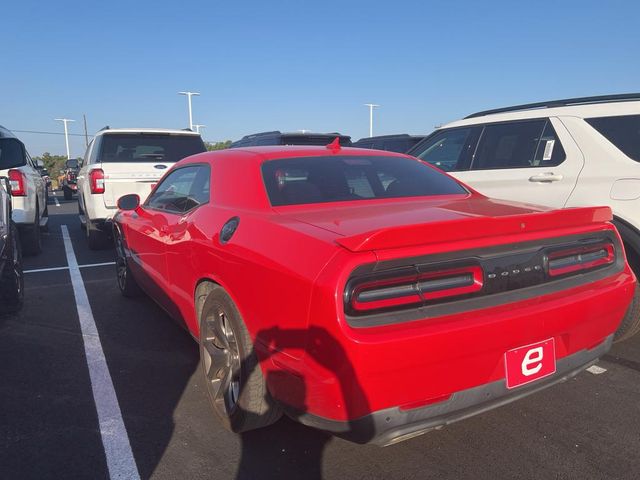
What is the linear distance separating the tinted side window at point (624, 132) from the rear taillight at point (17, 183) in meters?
7.01

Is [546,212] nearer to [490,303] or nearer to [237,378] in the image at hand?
[490,303]

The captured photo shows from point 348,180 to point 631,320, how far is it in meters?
2.30

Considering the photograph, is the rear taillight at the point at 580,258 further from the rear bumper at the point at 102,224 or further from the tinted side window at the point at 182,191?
the rear bumper at the point at 102,224

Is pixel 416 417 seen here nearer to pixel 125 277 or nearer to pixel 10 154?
pixel 125 277

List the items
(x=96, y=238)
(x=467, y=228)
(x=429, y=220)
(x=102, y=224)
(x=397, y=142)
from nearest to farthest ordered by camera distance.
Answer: (x=467, y=228) → (x=429, y=220) → (x=102, y=224) → (x=96, y=238) → (x=397, y=142)

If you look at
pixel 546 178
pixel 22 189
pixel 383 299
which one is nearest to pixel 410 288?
pixel 383 299

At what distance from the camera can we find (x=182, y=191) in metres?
3.79

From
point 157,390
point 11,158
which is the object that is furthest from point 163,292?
point 11,158

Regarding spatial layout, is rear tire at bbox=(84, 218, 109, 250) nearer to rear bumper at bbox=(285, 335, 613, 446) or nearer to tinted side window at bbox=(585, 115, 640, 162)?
rear bumper at bbox=(285, 335, 613, 446)

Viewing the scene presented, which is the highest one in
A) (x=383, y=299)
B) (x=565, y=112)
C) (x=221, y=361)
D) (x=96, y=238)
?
(x=565, y=112)

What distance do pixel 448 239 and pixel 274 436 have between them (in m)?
1.41

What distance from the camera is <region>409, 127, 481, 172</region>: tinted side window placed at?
5.20 m

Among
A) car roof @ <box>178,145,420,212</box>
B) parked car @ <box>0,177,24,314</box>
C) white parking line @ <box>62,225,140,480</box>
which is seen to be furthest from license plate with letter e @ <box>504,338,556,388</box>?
parked car @ <box>0,177,24,314</box>

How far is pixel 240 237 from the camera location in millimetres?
2527
